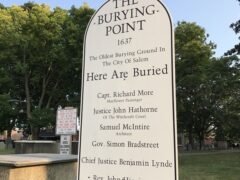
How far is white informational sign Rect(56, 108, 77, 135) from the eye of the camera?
1039cm

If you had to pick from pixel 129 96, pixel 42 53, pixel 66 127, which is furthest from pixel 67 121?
pixel 42 53

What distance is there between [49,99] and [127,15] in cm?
3374

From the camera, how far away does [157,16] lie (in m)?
3.12

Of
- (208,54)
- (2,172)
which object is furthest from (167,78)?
(208,54)

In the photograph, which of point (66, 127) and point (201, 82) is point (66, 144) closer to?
point (66, 127)

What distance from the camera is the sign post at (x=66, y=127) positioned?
10.3 metres

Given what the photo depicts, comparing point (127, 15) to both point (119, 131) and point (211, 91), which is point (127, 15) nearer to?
point (119, 131)

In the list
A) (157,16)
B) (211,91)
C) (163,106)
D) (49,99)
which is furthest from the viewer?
(211,91)

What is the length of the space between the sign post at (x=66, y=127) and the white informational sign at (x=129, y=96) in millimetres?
7011

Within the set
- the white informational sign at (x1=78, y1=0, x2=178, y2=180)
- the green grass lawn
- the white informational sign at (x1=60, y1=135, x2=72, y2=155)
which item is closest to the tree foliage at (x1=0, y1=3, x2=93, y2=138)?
the green grass lawn

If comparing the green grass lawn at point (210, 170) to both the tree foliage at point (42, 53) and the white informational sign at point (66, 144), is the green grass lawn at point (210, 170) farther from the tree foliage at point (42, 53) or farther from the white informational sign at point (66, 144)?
the tree foliage at point (42, 53)

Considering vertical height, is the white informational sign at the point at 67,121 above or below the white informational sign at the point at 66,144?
above

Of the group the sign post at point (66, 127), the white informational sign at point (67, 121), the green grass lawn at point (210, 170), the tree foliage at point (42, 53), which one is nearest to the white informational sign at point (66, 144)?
the sign post at point (66, 127)

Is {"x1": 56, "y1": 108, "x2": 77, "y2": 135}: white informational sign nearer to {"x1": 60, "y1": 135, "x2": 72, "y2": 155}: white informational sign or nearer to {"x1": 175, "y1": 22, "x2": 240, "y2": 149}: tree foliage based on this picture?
{"x1": 60, "y1": 135, "x2": 72, "y2": 155}: white informational sign
